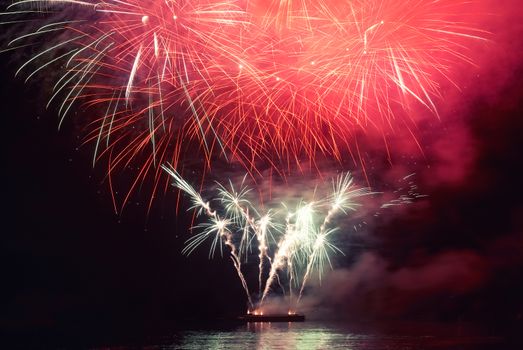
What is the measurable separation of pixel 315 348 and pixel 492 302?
122944 mm

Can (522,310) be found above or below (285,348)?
above

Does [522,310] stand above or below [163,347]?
above

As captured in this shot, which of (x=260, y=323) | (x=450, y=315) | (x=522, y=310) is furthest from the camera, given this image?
(x=450, y=315)

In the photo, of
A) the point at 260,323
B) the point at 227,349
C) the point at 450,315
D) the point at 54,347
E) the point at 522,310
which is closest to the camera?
the point at 227,349

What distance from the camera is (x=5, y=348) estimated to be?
158 ft

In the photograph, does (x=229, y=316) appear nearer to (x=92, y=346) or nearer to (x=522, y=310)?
(x=522, y=310)

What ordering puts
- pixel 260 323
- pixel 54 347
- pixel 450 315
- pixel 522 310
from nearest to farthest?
pixel 54 347, pixel 260 323, pixel 522 310, pixel 450 315

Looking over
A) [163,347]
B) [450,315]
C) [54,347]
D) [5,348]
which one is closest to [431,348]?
[163,347]

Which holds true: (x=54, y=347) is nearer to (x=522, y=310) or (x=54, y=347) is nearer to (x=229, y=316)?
(x=229, y=316)

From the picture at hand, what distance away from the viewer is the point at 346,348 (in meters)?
45.6

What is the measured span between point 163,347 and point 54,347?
9.12 metres

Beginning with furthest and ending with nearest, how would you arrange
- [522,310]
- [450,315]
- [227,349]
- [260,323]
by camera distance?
[450,315] < [522,310] < [260,323] < [227,349]

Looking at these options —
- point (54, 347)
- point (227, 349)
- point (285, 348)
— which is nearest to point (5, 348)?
point (54, 347)

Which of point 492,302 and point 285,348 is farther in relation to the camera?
point 492,302
